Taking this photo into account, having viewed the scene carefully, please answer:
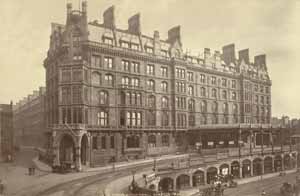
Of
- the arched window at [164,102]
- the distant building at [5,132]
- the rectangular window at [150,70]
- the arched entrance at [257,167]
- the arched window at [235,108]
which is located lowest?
the arched entrance at [257,167]

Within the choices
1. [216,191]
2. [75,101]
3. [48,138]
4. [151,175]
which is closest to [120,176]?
[151,175]

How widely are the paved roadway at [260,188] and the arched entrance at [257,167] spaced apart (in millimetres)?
4463

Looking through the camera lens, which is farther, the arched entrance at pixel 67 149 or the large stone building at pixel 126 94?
the large stone building at pixel 126 94

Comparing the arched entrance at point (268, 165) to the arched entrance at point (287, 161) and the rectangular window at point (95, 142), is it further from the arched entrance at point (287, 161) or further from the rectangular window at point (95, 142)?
the rectangular window at point (95, 142)

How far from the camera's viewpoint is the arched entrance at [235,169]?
47428 millimetres

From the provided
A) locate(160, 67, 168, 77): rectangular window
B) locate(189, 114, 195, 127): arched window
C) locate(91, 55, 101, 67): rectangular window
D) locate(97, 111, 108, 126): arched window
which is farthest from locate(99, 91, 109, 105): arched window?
locate(189, 114, 195, 127): arched window

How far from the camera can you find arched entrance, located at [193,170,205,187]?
42.0 m

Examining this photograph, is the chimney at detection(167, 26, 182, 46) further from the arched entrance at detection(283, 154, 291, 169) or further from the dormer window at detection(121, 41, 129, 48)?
the arched entrance at detection(283, 154, 291, 169)

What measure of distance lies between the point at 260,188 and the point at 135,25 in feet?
102

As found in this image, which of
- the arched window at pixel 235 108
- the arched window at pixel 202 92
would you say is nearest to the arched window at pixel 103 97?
the arched window at pixel 202 92

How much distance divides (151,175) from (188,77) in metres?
31.3

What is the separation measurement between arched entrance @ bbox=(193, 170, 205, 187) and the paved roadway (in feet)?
14.2

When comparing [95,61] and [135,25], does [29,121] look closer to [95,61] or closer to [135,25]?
[135,25]

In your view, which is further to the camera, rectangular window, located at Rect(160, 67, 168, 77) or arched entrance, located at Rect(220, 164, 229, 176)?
rectangular window, located at Rect(160, 67, 168, 77)
